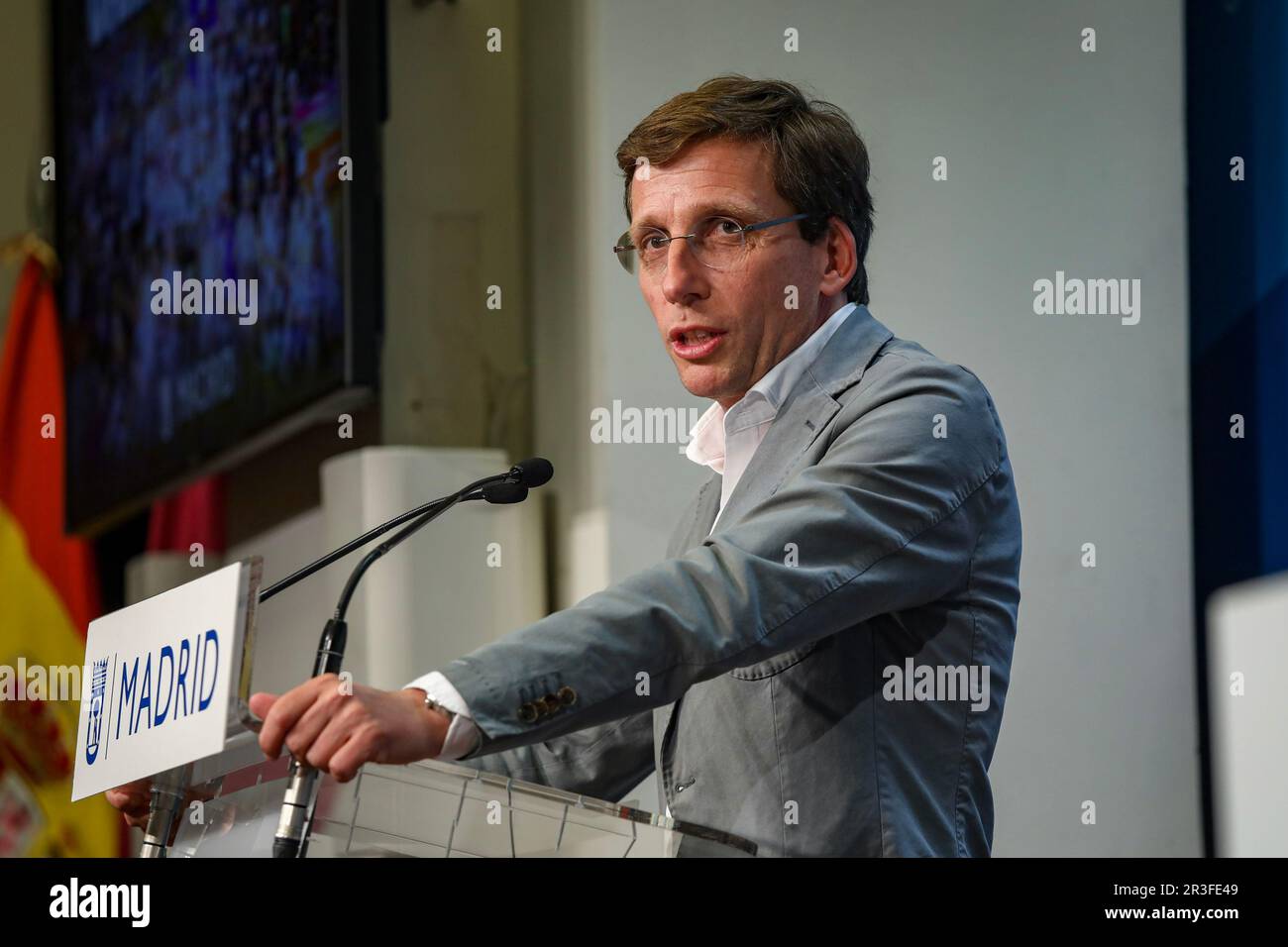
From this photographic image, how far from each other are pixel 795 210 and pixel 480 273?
73.6 inches

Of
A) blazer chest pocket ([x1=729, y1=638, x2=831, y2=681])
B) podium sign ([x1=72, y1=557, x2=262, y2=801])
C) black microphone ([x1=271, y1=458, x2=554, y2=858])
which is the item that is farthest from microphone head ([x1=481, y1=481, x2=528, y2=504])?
podium sign ([x1=72, y1=557, x2=262, y2=801])

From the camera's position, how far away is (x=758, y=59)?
341 cm

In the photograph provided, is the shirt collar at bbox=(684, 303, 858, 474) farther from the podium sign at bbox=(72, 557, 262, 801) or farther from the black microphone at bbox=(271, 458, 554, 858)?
the podium sign at bbox=(72, 557, 262, 801)

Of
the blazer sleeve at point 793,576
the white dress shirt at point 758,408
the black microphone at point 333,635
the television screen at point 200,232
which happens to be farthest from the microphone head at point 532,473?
the television screen at point 200,232

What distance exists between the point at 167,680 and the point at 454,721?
288 millimetres

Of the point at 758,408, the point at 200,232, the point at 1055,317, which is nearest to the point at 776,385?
the point at 758,408

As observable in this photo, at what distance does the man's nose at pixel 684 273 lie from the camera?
2174 millimetres

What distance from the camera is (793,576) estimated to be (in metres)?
1.65

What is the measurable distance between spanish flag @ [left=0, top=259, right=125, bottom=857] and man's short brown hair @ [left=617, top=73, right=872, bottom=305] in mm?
3449

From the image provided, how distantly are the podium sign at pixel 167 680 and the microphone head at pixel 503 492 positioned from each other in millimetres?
457

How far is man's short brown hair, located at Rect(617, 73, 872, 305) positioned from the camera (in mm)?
2199

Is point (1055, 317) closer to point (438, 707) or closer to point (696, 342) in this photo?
point (696, 342)
